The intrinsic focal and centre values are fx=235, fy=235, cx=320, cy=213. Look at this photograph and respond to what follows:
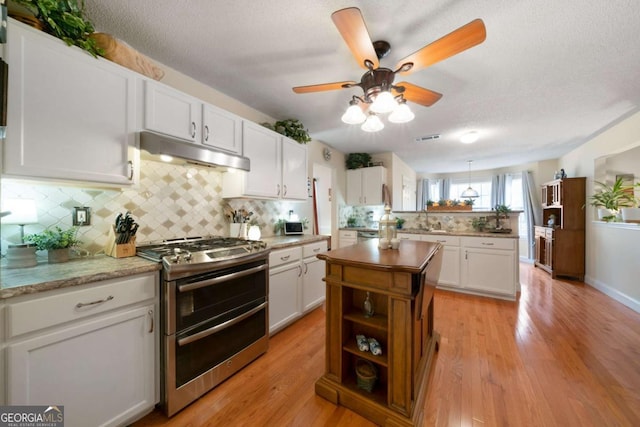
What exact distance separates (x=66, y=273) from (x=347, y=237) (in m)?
3.85

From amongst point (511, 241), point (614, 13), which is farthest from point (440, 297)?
point (614, 13)

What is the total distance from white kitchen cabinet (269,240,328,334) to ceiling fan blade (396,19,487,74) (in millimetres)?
1937

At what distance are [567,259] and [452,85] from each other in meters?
4.37

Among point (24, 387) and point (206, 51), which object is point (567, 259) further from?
point (24, 387)

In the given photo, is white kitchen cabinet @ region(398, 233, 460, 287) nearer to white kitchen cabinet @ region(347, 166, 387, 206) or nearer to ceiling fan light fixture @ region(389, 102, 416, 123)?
white kitchen cabinet @ region(347, 166, 387, 206)

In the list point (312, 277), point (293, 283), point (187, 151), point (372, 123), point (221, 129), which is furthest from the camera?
point (312, 277)

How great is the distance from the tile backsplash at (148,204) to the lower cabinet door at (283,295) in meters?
0.80

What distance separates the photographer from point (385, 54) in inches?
71.9

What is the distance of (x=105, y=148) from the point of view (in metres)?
1.49

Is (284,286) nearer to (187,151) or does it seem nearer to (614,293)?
(187,151)

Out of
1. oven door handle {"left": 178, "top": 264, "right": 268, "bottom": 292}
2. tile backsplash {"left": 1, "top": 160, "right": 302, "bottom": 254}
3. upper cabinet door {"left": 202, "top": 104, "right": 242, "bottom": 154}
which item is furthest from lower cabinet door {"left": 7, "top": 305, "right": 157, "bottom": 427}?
upper cabinet door {"left": 202, "top": 104, "right": 242, "bottom": 154}

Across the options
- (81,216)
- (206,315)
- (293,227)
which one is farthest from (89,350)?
(293,227)

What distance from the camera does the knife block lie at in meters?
1.59

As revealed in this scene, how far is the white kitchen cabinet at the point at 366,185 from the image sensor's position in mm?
4711
